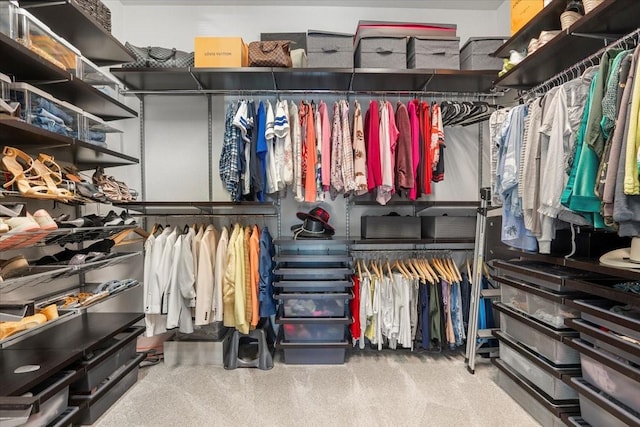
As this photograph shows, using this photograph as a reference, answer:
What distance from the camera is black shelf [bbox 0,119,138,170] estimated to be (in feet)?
4.98

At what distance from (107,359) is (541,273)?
2689 millimetres

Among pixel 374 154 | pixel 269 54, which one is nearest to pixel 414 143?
pixel 374 154

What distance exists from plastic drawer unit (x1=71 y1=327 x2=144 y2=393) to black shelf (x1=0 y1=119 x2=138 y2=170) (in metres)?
1.28

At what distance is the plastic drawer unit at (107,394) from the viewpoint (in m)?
1.80

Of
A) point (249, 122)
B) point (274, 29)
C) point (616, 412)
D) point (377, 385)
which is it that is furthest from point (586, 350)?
point (274, 29)

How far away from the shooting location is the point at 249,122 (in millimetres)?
2447

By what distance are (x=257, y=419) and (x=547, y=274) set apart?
6.17ft

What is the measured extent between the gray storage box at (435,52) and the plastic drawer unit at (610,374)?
6.94 feet

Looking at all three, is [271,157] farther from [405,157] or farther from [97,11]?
[97,11]

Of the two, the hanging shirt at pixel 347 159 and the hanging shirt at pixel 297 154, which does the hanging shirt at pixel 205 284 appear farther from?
the hanging shirt at pixel 347 159

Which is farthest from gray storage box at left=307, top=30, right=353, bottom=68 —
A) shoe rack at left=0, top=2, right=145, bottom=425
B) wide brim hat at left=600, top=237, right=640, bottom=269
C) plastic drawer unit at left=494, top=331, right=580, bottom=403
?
plastic drawer unit at left=494, top=331, right=580, bottom=403

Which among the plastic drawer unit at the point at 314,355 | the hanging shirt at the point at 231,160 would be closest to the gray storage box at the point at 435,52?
the hanging shirt at the point at 231,160

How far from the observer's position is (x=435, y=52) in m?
2.52

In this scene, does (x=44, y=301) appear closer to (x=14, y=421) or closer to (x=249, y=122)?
(x=14, y=421)
